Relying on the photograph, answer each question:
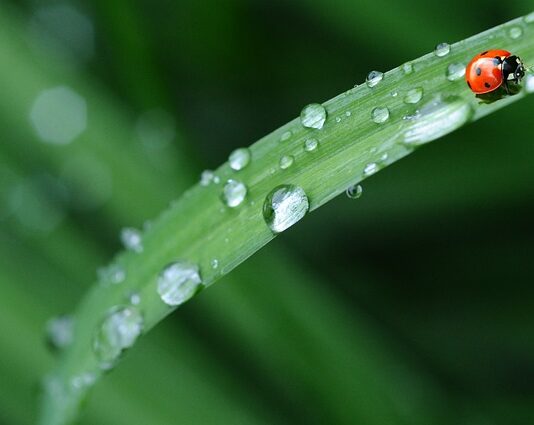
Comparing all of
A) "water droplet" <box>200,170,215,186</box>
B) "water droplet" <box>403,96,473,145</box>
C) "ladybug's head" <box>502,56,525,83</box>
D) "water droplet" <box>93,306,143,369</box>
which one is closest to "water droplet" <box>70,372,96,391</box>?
"water droplet" <box>93,306,143,369</box>

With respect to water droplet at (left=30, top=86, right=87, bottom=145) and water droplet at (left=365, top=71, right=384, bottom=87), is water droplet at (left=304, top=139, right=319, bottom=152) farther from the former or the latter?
water droplet at (left=30, top=86, right=87, bottom=145)

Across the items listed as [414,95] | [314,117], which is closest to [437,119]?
[414,95]

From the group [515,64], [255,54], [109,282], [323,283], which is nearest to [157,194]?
[323,283]

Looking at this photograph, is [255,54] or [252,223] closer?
[252,223]

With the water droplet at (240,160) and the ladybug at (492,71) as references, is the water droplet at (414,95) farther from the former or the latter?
the water droplet at (240,160)

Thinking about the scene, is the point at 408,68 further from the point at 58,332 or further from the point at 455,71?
the point at 58,332

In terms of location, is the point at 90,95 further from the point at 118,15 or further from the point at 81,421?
the point at 81,421
